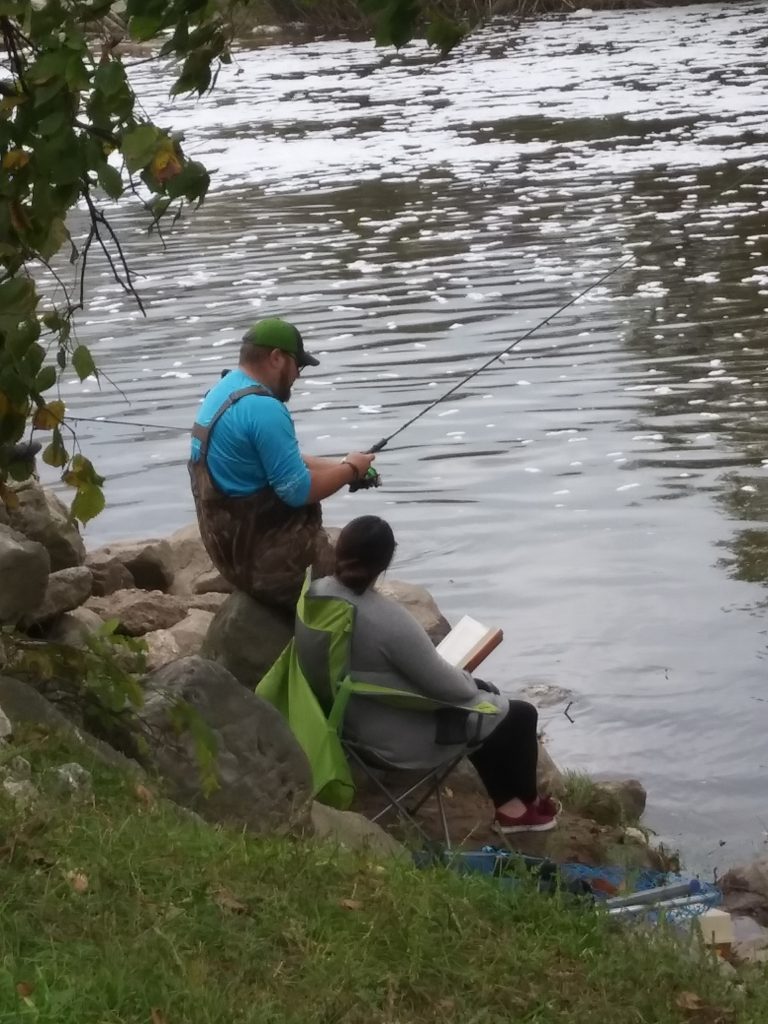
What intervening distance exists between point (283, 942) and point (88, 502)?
1088 millimetres

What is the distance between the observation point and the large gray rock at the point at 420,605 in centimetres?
806

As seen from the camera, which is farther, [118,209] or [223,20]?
[118,209]

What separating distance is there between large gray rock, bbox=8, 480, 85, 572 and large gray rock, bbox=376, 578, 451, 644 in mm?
1460

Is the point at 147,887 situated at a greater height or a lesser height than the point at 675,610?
greater

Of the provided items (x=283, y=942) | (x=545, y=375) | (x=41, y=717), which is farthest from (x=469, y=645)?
(x=545, y=375)

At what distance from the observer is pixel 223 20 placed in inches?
146

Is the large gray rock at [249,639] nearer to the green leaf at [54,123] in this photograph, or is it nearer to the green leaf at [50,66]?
the green leaf at [54,123]

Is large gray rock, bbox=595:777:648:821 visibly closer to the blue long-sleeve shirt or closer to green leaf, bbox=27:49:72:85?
the blue long-sleeve shirt

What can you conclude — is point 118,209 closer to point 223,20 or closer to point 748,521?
point 748,521

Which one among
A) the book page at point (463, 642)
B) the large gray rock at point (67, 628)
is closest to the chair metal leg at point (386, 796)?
the book page at point (463, 642)

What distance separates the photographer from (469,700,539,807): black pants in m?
6.20

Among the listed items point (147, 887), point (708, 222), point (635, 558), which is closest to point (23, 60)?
point (147, 887)

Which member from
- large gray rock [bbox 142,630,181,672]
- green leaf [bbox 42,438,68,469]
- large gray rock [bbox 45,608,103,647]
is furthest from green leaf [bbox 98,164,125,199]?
large gray rock [bbox 142,630,181,672]

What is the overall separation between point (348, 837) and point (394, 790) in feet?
2.90
